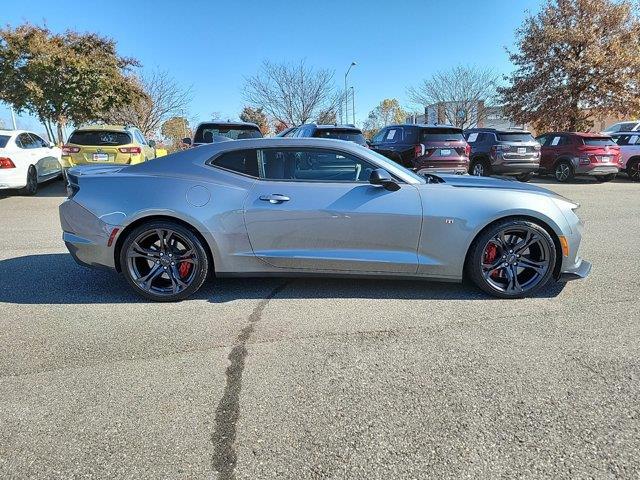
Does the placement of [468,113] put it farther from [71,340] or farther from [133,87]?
[71,340]

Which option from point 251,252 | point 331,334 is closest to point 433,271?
point 331,334

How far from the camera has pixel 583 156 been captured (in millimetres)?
13688

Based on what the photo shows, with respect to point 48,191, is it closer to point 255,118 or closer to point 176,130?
point 176,130

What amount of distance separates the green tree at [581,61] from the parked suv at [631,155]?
5.68 metres

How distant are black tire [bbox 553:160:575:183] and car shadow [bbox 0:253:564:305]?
11527 mm

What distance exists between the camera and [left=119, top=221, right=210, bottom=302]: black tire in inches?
155

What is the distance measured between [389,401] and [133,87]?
21438mm

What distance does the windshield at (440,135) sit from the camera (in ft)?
37.3

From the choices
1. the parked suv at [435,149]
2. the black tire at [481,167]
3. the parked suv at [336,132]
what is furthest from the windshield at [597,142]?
the parked suv at [336,132]

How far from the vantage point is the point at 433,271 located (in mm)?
3965

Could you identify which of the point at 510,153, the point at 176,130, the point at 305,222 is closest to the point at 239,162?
the point at 305,222

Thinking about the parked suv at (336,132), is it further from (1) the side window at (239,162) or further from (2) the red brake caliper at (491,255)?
(2) the red brake caliper at (491,255)

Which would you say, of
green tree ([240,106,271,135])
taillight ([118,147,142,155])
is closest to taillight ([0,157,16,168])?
taillight ([118,147,142,155])

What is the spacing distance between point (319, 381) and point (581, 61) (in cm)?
2181
